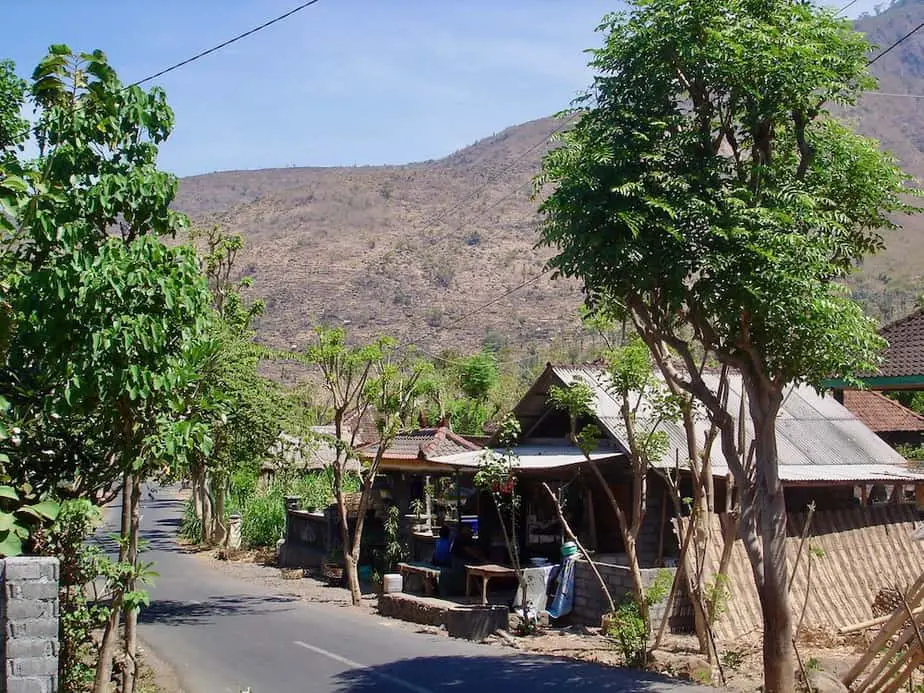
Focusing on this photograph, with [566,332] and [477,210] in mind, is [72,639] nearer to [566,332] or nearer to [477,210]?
[566,332]

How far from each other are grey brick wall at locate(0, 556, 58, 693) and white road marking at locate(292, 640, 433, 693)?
5.55 meters

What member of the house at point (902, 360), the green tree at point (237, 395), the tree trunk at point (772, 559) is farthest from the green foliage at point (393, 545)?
the tree trunk at point (772, 559)

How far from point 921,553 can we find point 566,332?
64819mm

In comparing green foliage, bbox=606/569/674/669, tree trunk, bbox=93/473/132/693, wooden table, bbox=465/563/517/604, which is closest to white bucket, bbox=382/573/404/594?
wooden table, bbox=465/563/517/604

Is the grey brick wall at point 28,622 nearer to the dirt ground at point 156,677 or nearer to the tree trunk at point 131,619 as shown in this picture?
the tree trunk at point 131,619

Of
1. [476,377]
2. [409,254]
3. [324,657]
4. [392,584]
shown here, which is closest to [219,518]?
[392,584]

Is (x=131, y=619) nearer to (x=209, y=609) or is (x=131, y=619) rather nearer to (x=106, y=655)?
(x=106, y=655)

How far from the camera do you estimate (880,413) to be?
27.9 meters

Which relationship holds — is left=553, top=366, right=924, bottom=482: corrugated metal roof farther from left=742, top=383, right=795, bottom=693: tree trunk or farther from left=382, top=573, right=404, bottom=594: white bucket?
left=742, top=383, right=795, bottom=693: tree trunk

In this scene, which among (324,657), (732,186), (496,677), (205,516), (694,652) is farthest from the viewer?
(205,516)

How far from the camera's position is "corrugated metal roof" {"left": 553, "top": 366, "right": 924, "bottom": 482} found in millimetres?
18297

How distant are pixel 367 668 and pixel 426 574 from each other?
6.84 m

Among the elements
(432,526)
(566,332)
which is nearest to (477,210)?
(566,332)

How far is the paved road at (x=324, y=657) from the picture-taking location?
12.5 meters
